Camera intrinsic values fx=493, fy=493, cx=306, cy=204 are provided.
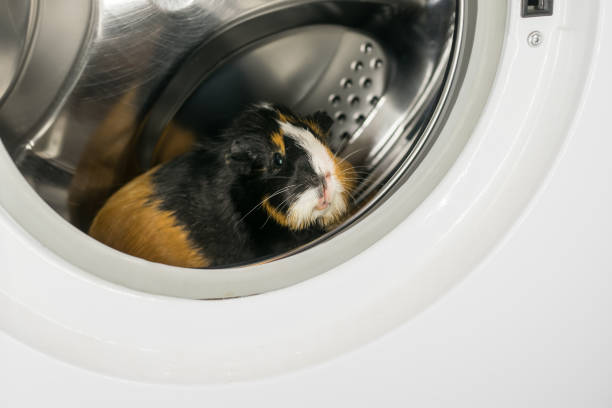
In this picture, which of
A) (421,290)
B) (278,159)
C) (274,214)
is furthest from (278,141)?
(421,290)

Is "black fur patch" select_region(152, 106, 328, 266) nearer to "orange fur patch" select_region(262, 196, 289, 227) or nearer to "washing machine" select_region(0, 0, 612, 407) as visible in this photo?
"orange fur patch" select_region(262, 196, 289, 227)

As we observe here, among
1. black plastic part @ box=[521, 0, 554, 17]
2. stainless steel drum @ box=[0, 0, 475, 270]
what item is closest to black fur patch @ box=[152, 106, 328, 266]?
stainless steel drum @ box=[0, 0, 475, 270]

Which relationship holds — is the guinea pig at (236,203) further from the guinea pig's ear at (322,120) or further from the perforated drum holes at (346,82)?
the perforated drum holes at (346,82)

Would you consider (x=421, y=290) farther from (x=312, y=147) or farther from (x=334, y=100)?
(x=334, y=100)

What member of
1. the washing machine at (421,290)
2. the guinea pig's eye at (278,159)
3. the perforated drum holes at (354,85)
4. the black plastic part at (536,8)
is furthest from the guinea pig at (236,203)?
the black plastic part at (536,8)

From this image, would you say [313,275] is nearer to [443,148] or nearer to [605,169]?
[443,148]

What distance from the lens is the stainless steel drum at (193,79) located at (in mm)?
913

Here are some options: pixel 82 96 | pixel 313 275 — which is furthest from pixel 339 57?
pixel 313 275

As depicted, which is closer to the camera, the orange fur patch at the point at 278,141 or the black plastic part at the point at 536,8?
the black plastic part at the point at 536,8

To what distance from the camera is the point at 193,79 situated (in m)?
1.13

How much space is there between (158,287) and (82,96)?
0.54m

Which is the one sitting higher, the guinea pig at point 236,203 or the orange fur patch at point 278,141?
the orange fur patch at point 278,141

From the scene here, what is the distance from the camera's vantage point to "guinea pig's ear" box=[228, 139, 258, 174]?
0.96m

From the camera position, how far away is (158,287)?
640 mm
